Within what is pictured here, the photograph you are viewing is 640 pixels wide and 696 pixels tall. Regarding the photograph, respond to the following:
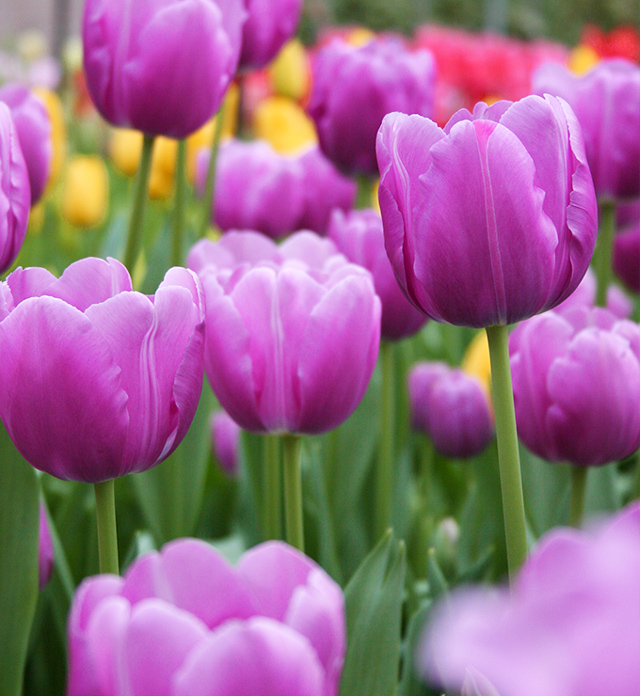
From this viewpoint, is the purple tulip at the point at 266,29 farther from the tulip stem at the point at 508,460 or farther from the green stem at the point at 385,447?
the tulip stem at the point at 508,460

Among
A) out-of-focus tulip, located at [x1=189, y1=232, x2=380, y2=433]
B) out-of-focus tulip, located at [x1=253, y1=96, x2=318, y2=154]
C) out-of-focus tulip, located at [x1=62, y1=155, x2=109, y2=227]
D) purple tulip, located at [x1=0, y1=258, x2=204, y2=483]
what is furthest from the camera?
out-of-focus tulip, located at [x1=253, y1=96, x2=318, y2=154]

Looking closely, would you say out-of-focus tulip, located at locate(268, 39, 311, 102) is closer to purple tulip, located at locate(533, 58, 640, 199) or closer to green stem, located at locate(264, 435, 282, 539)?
purple tulip, located at locate(533, 58, 640, 199)

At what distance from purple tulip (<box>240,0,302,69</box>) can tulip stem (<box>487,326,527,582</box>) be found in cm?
53

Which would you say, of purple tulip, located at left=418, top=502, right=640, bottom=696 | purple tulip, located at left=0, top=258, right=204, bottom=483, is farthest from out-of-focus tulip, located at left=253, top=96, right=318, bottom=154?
purple tulip, located at left=418, top=502, right=640, bottom=696

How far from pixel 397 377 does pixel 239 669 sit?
2.93 ft

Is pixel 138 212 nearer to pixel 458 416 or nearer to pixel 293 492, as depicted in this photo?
pixel 293 492

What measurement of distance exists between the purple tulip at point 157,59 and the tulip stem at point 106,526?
0.33 metres

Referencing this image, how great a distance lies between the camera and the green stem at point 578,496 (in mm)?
554

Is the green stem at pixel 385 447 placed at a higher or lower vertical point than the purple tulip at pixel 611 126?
lower

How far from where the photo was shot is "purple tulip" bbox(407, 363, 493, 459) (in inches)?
35.3

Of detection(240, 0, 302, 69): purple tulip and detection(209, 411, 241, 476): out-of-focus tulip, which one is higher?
detection(240, 0, 302, 69): purple tulip

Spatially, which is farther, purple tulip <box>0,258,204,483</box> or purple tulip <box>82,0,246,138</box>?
purple tulip <box>82,0,246,138</box>

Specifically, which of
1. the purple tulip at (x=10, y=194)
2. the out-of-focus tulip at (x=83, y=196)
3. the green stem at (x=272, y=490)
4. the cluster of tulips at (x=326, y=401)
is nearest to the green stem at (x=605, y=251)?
the cluster of tulips at (x=326, y=401)

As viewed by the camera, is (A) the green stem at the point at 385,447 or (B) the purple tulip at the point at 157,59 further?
(A) the green stem at the point at 385,447
